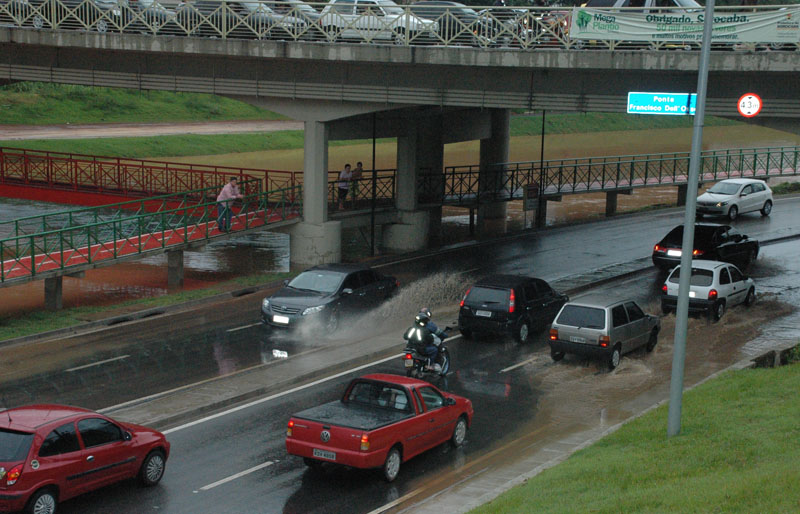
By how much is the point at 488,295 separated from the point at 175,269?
1103 cm

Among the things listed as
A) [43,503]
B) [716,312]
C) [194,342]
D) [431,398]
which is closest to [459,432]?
[431,398]

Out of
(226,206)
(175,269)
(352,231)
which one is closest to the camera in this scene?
(175,269)

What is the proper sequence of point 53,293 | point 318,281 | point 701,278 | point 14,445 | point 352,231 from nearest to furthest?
point 14,445, point 318,281, point 701,278, point 53,293, point 352,231

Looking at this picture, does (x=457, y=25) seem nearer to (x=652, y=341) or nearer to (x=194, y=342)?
(x=652, y=341)

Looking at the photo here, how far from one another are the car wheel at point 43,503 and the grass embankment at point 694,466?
5241mm

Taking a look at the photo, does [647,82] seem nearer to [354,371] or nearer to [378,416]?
[354,371]

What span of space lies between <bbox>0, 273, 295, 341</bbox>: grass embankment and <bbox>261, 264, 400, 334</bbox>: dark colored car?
12.4ft

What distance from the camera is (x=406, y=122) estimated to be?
36094mm

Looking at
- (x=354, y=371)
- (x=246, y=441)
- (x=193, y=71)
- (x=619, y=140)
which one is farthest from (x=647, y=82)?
(x=619, y=140)

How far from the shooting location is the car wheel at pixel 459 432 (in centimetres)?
1562

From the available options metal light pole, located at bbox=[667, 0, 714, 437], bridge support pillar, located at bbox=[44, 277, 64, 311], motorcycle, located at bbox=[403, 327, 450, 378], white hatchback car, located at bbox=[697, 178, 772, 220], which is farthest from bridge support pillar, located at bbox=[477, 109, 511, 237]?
metal light pole, located at bbox=[667, 0, 714, 437]

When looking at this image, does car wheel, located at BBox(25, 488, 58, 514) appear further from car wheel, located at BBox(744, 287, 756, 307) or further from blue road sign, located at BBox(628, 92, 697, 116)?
car wheel, located at BBox(744, 287, 756, 307)

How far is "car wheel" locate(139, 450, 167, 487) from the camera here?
44.4 ft

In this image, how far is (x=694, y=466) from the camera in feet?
40.2
